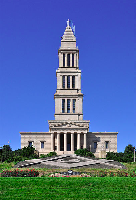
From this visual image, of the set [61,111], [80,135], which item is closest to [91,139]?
[80,135]

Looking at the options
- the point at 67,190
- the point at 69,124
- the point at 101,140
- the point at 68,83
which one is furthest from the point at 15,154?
the point at 67,190

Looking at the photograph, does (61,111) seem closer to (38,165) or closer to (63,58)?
(63,58)

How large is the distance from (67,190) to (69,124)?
168ft

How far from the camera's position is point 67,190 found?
1767 cm

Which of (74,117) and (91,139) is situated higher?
(74,117)

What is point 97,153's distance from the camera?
70.0 meters

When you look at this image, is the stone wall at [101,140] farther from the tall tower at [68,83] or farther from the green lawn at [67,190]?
the green lawn at [67,190]

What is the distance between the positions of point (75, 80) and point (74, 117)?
10.5 metres

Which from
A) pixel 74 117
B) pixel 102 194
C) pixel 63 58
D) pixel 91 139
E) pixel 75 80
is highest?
pixel 63 58

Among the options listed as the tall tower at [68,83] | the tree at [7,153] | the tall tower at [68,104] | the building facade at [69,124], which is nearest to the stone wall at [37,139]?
the building facade at [69,124]

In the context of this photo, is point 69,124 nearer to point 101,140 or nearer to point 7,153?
point 101,140

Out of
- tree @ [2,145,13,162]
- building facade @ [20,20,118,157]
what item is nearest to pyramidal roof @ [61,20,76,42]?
building facade @ [20,20,118,157]

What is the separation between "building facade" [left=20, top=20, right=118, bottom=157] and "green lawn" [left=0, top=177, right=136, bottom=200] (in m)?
45.7

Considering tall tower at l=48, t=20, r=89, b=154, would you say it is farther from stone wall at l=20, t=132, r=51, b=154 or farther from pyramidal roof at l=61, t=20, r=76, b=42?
stone wall at l=20, t=132, r=51, b=154
